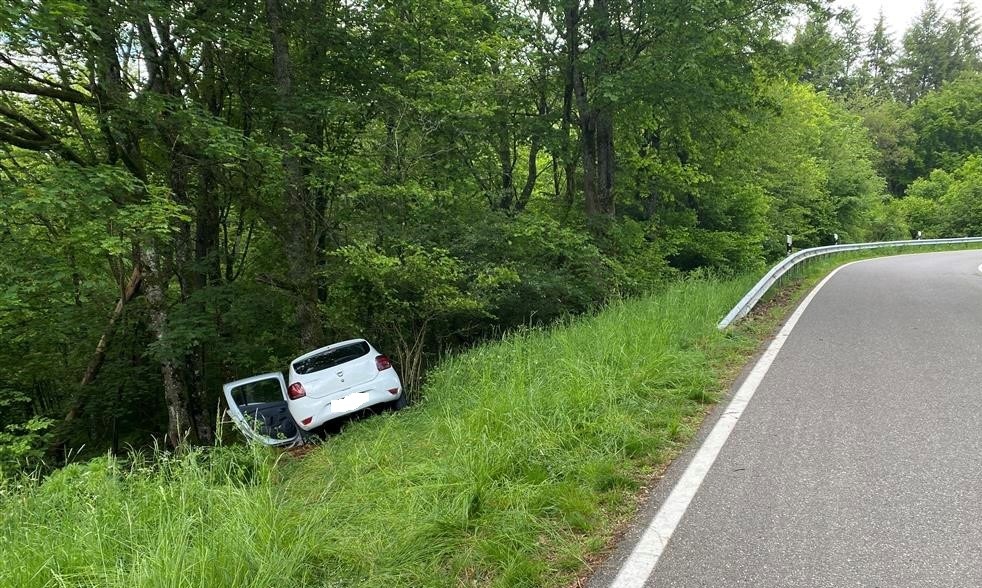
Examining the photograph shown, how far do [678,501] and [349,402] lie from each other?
6.10 meters

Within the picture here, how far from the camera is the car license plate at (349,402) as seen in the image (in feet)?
27.2

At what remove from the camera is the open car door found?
28.1 ft

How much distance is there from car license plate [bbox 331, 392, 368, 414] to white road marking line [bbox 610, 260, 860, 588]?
5449mm

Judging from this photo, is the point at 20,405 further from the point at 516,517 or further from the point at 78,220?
the point at 516,517

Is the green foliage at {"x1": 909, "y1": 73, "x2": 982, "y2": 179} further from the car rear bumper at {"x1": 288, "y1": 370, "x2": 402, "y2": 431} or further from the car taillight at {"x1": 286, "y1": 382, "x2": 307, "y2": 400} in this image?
the car taillight at {"x1": 286, "y1": 382, "x2": 307, "y2": 400}

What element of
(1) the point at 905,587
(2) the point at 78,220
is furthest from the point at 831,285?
(2) the point at 78,220

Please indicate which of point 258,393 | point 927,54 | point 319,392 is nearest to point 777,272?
point 319,392

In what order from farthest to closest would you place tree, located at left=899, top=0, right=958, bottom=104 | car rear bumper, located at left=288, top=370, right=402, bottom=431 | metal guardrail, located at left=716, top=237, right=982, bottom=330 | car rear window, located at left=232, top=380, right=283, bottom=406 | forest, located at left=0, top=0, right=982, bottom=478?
tree, located at left=899, top=0, right=958, bottom=104
car rear window, located at left=232, top=380, right=283, bottom=406
forest, located at left=0, top=0, right=982, bottom=478
car rear bumper, located at left=288, top=370, right=402, bottom=431
metal guardrail, located at left=716, top=237, right=982, bottom=330

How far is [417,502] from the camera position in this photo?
321 cm

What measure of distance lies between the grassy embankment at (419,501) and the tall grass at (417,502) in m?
0.01

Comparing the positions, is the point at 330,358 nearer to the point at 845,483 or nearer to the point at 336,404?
the point at 336,404

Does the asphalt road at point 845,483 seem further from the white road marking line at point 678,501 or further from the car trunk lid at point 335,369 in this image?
the car trunk lid at point 335,369

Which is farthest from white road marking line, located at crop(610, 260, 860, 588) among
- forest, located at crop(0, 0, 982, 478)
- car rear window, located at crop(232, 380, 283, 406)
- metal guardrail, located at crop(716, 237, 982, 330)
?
car rear window, located at crop(232, 380, 283, 406)

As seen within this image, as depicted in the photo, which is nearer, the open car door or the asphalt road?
the asphalt road
